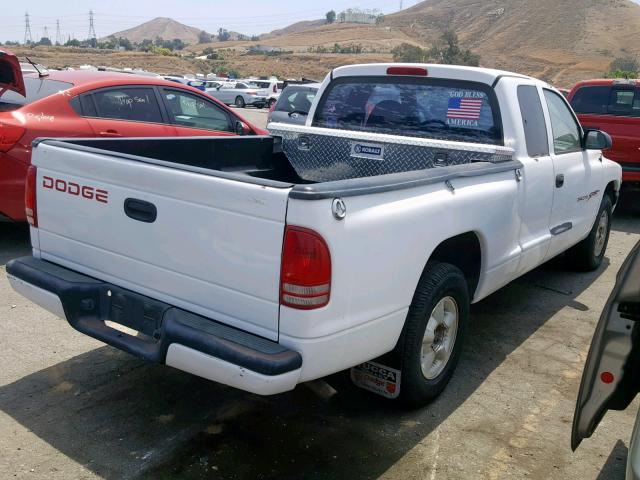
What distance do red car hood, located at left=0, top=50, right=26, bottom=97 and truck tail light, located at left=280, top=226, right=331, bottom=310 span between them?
4.47 meters

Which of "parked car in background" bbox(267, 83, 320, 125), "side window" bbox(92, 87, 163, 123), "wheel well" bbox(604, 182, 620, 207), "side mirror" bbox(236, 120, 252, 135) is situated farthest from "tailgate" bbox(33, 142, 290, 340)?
"parked car in background" bbox(267, 83, 320, 125)

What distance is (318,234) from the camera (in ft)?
8.71

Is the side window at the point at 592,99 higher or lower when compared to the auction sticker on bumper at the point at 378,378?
higher

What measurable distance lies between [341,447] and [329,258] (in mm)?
1199

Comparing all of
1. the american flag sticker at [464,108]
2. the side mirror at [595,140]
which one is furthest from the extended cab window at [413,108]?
the side mirror at [595,140]

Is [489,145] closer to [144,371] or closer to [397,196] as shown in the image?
[397,196]

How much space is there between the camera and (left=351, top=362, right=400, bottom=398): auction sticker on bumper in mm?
3496

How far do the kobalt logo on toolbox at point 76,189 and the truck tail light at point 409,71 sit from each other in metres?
2.52

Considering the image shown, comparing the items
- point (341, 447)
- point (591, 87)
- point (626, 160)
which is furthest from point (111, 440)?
point (591, 87)

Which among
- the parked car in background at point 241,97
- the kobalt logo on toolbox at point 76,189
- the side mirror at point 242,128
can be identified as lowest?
the parked car in background at point 241,97

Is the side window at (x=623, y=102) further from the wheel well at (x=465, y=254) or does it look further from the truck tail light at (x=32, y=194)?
the truck tail light at (x=32, y=194)

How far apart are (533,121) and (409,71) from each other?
0.98 metres

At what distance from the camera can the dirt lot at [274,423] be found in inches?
125

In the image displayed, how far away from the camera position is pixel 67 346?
438 centimetres
